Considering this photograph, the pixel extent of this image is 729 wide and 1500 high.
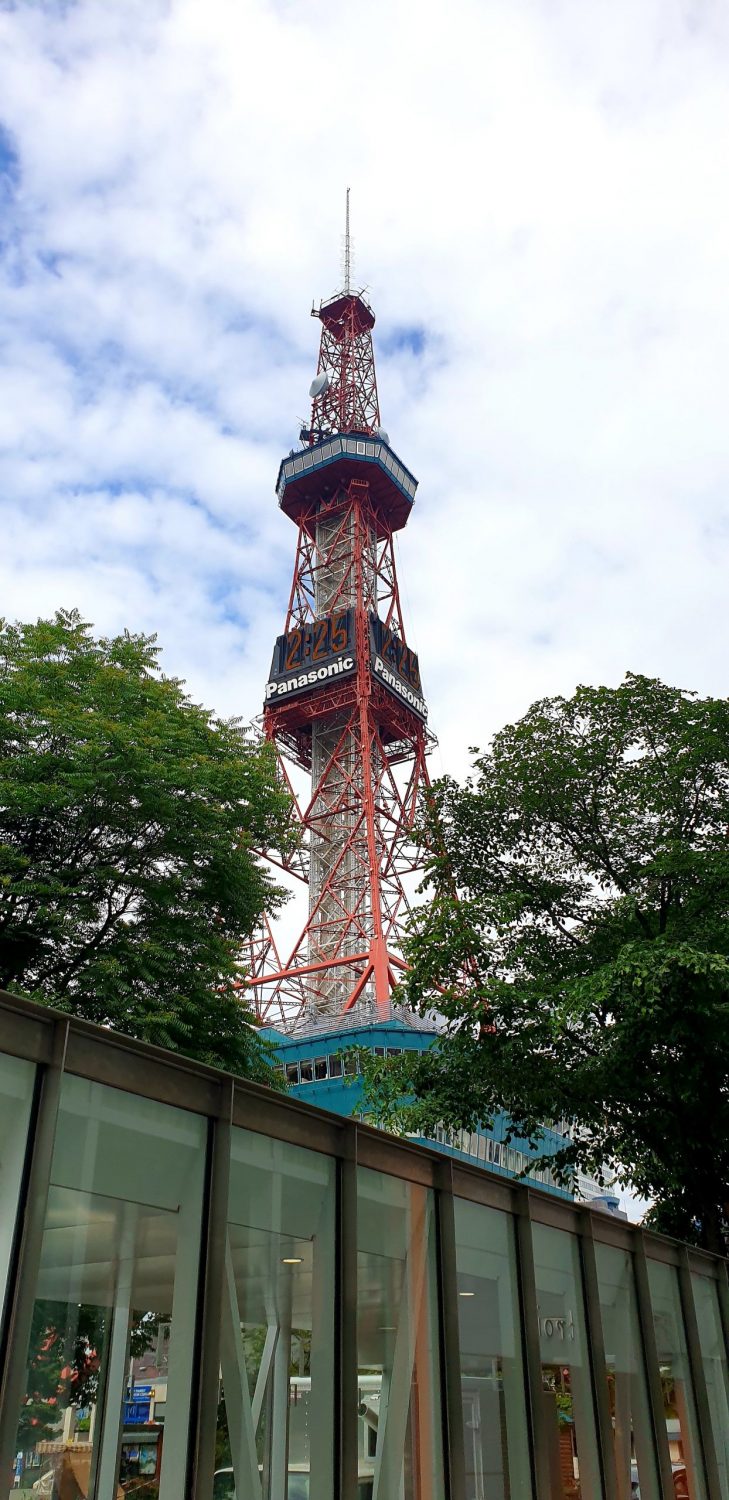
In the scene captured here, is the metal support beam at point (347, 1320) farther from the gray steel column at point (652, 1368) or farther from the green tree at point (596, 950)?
the green tree at point (596, 950)

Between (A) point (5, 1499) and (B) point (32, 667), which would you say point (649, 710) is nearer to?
(B) point (32, 667)

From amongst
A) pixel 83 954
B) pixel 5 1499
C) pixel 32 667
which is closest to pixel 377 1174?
pixel 5 1499

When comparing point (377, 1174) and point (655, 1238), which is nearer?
point (377, 1174)

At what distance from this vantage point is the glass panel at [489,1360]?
29.3 ft

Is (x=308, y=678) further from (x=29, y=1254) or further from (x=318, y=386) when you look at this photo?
(x=29, y=1254)

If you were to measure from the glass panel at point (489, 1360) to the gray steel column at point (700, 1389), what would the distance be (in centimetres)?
418

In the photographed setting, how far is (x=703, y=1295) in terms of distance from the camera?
14000 mm

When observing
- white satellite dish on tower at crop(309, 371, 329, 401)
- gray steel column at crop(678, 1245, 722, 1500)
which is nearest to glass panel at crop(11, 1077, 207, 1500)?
gray steel column at crop(678, 1245, 722, 1500)

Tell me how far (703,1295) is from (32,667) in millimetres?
14822

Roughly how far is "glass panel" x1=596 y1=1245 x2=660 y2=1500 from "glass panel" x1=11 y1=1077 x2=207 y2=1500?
5824 millimetres

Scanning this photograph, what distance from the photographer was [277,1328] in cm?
750

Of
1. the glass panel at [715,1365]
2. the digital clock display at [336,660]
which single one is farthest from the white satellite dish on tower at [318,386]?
the glass panel at [715,1365]

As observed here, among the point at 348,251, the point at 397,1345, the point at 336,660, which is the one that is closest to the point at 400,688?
the point at 336,660

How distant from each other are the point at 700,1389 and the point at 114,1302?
889 centimetres
